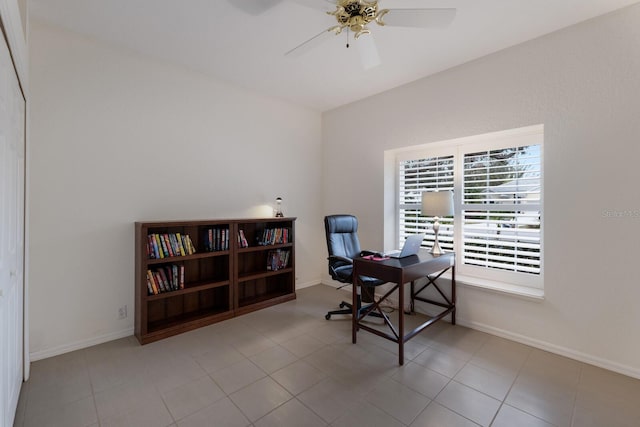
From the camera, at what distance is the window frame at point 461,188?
2.56 meters

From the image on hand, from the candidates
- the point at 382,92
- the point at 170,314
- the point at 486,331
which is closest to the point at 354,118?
the point at 382,92

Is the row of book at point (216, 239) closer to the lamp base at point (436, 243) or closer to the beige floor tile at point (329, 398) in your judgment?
the beige floor tile at point (329, 398)

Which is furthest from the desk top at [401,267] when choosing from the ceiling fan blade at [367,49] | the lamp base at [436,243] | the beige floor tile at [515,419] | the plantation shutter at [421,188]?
the ceiling fan blade at [367,49]

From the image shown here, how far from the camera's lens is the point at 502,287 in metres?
2.65

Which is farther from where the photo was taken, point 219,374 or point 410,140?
point 410,140

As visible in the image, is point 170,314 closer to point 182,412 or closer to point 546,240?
point 182,412

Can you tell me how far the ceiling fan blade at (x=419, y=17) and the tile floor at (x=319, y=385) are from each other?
7.66 feet

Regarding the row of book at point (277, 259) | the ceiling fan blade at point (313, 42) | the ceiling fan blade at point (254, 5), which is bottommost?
the row of book at point (277, 259)

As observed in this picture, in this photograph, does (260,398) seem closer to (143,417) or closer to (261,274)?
(143,417)

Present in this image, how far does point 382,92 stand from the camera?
11.6ft

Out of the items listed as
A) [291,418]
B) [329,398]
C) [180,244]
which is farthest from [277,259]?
[291,418]

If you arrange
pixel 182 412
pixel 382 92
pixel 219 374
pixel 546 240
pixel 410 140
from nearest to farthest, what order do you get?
pixel 182 412 < pixel 219 374 < pixel 546 240 < pixel 410 140 < pixel 382 92

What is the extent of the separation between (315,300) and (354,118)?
98.2 inches

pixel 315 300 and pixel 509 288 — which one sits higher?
pixel 509 288
